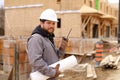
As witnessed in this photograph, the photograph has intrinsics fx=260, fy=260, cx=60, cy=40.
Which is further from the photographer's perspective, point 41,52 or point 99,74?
point 99,74

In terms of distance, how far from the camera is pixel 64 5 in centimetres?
2995

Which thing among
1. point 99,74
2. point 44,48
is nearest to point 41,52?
point 44,48

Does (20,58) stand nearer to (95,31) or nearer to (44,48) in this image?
(44,48)

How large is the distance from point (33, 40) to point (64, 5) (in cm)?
2708

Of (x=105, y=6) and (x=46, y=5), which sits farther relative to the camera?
(x=105, y=6)

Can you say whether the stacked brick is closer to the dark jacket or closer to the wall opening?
the dark jacket

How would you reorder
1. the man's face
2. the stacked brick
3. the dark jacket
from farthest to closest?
the stacked brick → the man's face → the dark jacket

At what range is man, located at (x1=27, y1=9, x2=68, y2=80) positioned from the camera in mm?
3113

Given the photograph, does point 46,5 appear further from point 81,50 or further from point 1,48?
point 1,48

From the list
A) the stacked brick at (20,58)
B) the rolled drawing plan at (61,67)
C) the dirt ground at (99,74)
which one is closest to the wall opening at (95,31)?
the dirt ground at (99,74)

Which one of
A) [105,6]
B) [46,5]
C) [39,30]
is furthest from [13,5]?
[39,30]

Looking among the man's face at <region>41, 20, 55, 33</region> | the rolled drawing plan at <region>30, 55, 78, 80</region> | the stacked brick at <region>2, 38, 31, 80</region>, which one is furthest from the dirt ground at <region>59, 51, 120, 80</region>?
the man's face at <region>41, 20, 55, 33</region>

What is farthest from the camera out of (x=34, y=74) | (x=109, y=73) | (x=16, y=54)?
(x=109, y=73)

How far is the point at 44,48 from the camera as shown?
3264mm
